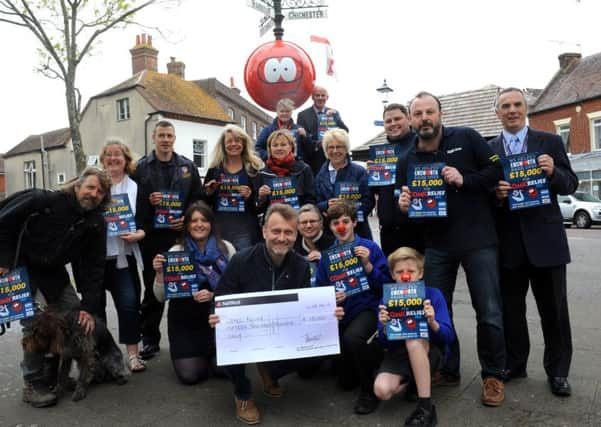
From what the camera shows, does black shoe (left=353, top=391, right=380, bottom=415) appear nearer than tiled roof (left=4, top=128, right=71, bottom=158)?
Yes

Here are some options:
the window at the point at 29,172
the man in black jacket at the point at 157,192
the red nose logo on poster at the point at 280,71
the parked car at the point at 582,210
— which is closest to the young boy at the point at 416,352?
the man in black jacket at the point at 157,192

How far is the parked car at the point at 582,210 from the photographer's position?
68.0 feet

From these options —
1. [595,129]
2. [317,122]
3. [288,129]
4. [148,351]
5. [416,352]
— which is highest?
[595,129]

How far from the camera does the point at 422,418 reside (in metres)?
3.31

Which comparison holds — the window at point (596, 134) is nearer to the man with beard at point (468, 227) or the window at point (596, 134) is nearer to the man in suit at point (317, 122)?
the man in suit at point (317, 122)

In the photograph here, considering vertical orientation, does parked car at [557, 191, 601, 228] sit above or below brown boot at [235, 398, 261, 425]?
above

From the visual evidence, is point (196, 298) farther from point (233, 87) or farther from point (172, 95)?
point (233, 87)

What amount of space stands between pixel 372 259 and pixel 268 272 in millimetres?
804

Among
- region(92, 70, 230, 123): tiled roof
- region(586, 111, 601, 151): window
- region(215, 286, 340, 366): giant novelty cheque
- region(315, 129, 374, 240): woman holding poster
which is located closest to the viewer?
region(215, 286, 340, 366): giant novelty cheque

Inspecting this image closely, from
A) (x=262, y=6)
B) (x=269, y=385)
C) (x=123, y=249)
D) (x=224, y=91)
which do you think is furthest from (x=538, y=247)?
(x=224, y=91)

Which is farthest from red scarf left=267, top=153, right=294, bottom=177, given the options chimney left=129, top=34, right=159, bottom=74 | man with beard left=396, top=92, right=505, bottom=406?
chimney left=129, top=34, right=159, bottom=74

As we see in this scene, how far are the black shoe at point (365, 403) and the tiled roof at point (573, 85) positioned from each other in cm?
2871

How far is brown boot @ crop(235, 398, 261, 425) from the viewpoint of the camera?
3.50 metres

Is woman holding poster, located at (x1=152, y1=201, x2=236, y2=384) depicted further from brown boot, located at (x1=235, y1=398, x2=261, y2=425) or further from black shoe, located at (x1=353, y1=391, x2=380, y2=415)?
black shoe, located at (x1=353, y1=391, x2=380, y2=415)
